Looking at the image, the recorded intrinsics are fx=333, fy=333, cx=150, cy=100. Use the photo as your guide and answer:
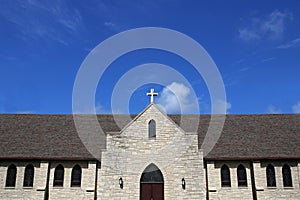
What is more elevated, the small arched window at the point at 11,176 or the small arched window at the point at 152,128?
the small arched window at the point at 152,128

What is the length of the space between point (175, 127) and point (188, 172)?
3.53 metres

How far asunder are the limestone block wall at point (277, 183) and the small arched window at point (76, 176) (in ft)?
46.3

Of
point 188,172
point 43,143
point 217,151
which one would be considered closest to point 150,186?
point 188,172

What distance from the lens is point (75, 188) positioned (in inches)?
1038

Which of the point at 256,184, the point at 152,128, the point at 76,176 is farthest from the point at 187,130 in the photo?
the point at 76,176

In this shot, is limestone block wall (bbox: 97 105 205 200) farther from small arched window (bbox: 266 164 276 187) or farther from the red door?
small arched window (bbox: 266 164 276 187)

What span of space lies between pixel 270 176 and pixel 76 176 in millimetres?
15644

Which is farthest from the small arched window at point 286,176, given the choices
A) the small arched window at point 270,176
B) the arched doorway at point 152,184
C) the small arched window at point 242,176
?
the arched doorway at point 152,184

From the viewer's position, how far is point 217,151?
2731cm

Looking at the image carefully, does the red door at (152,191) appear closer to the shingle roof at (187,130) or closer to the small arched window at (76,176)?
the shingle roof at (187,130)

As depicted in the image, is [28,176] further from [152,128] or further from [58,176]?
[152,128]

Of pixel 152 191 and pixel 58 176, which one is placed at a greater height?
pixel 58 176

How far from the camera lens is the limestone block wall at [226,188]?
26188 mm

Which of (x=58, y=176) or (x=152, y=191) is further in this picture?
(x=58, y=176)
